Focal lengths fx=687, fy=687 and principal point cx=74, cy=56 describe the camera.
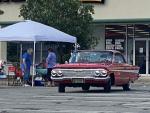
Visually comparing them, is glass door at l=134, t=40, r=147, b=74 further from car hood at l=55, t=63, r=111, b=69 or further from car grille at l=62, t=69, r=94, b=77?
car grille at l=62, t=69, r=94, b=77

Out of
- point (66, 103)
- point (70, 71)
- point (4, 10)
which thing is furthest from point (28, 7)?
point (66, 103)

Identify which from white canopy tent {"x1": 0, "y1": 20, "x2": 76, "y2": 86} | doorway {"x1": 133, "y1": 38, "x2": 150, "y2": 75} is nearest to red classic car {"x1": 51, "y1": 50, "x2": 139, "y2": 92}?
white canopy tent {"x1": 0, "y1": 20, "x2": 76, "y2": 86}

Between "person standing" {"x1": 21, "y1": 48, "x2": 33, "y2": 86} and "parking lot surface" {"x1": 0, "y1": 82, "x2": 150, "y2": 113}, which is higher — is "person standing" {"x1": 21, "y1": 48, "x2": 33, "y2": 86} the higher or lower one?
the higher one

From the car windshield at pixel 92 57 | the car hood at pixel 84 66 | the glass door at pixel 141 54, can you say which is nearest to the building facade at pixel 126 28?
the glass door at pixel 141 54

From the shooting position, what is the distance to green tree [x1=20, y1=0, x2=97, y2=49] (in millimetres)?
33781

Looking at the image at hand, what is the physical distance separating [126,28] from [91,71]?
1919 cm

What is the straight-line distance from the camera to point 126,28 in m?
41.7

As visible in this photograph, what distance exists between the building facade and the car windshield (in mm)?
15978

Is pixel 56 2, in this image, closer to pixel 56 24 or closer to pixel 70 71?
pixel 56 24

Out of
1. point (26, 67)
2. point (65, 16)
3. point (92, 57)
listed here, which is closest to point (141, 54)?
point (65, 16)

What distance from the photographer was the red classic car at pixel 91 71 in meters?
22.8

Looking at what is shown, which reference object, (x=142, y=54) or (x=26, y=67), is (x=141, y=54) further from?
(x=26, y=67)

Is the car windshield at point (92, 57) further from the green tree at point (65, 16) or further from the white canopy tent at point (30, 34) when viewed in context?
the green tree at point (65, 16)

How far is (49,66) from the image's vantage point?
2914 centimetres
